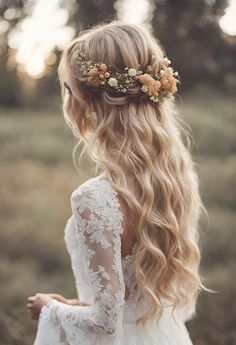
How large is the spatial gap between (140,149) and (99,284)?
46 centimetres

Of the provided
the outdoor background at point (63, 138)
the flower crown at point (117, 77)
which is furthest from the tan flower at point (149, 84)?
the outdoor background at point (63, 138)

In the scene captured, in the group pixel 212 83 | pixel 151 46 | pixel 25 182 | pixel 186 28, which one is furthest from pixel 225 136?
pixel 151 46

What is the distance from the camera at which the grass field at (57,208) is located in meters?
4.78

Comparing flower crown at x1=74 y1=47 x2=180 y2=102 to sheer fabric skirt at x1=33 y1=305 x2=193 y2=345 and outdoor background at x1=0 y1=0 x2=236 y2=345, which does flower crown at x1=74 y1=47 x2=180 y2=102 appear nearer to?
sheer fabric skirt at x1=33 y1=305 x2=193 y2=345

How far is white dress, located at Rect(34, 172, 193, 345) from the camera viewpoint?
82.2 inches

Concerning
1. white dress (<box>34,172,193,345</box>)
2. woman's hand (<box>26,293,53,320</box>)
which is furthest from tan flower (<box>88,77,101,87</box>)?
woman's hand (<box>26,293,53,320</box>)

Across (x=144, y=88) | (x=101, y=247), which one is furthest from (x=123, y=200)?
(x=144, y=88)

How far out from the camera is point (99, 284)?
2094mm

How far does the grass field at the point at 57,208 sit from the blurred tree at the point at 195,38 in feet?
0.73

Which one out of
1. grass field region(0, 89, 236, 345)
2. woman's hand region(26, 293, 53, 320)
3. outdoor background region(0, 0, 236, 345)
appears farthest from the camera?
outdoor background region(0, 0, 236, 345)

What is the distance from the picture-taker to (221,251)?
5.17 m

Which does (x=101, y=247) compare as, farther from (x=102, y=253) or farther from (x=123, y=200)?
(x=123, y=200)

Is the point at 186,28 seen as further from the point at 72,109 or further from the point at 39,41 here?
the point at 72,109

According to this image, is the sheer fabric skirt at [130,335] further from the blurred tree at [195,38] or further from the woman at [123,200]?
the blurred tree at [195,38]
